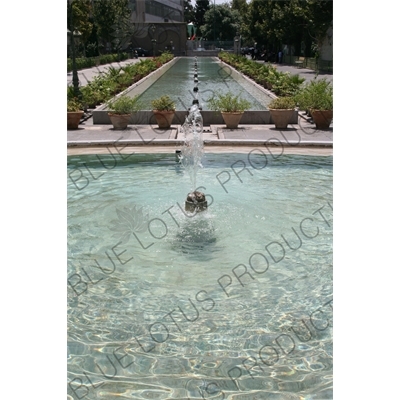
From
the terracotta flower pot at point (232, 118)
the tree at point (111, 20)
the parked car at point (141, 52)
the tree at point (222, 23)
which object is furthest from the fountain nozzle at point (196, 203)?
the tree at point (222, 23)

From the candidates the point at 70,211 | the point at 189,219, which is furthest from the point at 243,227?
the point at 70,211

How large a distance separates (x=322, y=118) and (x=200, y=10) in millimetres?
98704

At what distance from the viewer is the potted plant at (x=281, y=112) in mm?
15148

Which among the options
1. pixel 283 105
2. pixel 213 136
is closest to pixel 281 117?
pixel 283 105

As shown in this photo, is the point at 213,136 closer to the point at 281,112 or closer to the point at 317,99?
the point at 281,112

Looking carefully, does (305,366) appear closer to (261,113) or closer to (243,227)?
(243,227)

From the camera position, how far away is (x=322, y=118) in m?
15.0

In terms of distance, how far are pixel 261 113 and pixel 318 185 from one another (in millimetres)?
6152

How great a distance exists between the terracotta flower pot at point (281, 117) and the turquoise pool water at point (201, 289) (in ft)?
16.0

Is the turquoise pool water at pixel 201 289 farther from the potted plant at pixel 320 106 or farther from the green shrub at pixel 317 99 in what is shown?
the green shrub at pixel 317 99

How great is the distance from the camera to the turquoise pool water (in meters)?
4.60

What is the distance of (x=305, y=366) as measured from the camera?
15.6 feet

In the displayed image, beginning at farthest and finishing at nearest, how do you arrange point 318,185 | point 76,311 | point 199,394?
point 318,185
point 76,311
point 199,394

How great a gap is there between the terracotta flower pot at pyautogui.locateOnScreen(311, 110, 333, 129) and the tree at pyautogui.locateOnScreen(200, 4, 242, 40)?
7852 cm
